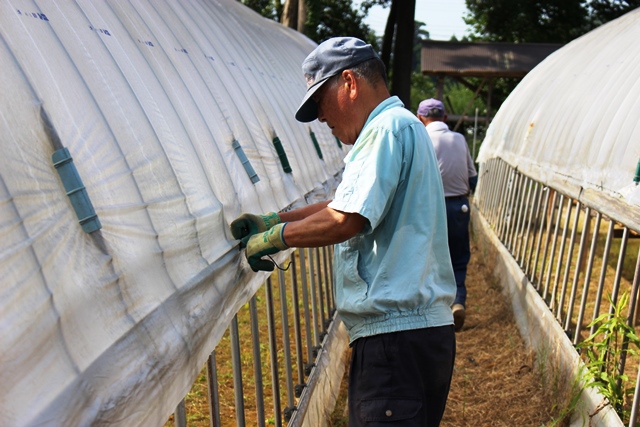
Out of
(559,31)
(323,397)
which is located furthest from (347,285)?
(559,31)

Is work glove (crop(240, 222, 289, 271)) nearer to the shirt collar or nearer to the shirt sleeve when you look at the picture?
the shirt sleeve

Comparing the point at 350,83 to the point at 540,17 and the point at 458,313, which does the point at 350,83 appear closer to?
the point at 458,313

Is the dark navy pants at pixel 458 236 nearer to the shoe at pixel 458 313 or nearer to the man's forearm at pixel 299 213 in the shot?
the shoe at pixel 458 313

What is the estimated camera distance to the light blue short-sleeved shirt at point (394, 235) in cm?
256

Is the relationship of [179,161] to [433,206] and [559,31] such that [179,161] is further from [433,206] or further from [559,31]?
[559,31]

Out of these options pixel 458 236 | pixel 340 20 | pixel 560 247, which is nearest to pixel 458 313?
pixel 458 236

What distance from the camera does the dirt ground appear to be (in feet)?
16.3

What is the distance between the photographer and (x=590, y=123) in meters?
6.14

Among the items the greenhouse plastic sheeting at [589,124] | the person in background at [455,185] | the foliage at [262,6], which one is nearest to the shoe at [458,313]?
the person in background at [455,185]

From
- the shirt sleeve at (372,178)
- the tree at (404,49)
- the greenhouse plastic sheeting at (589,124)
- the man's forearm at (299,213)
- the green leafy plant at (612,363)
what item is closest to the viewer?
the shirt sleeve at (372,178)

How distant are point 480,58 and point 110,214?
2364 cm

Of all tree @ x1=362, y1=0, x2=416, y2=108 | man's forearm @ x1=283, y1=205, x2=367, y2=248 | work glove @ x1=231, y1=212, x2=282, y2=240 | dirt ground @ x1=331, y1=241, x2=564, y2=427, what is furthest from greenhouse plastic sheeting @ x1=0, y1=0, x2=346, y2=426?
tree @ x1=362, y1=0, x2=416, y2=108

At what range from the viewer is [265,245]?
2.76 m

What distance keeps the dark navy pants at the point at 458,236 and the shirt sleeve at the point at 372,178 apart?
170 inches
